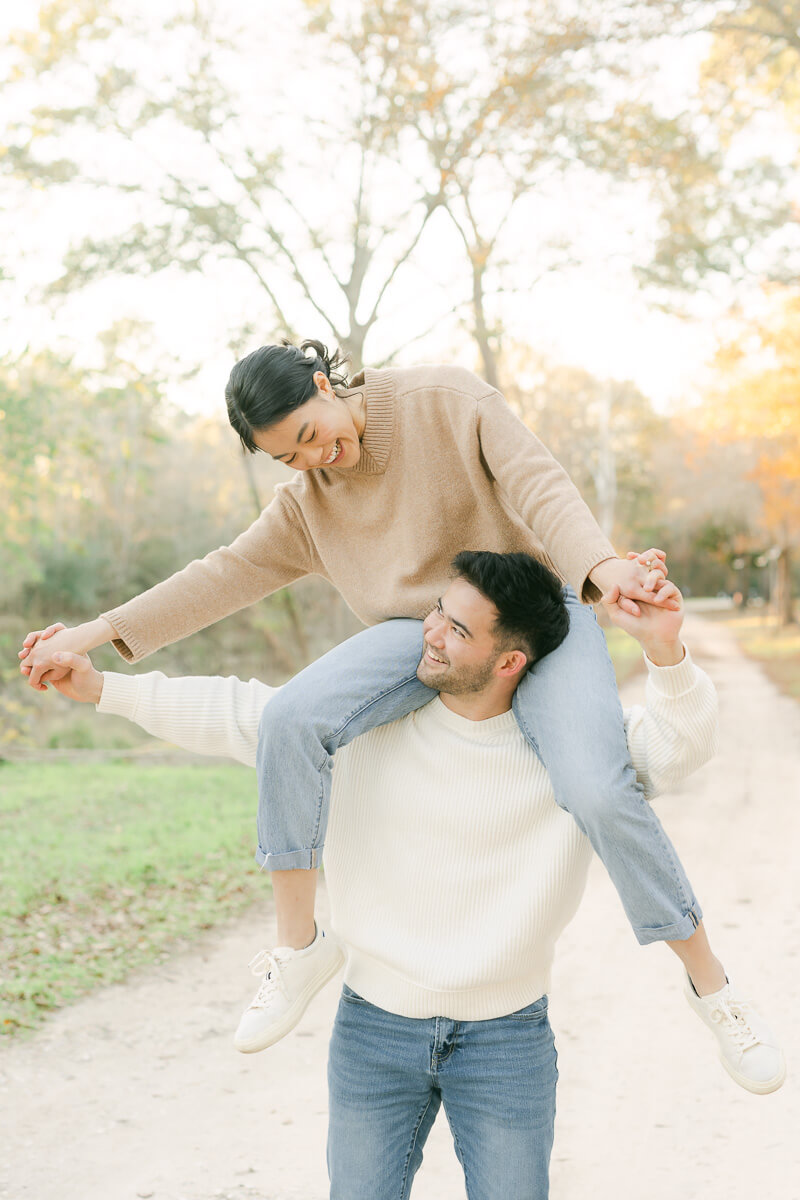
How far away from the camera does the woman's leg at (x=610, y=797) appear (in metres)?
2.17

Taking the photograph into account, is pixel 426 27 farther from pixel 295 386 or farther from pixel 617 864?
pixel 617 864

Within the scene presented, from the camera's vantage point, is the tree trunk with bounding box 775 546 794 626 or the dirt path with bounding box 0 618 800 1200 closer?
the dirt path with bounding box 0 618 800 1200

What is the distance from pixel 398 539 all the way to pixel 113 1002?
3361 mm

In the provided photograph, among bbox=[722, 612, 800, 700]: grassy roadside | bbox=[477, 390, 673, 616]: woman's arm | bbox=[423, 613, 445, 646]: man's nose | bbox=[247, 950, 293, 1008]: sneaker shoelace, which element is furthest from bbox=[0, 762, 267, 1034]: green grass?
bbox=[722, 612, 800, 700]: grassy roadside

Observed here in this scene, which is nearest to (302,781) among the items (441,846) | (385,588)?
(441,846)

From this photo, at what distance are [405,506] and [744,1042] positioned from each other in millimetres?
1445

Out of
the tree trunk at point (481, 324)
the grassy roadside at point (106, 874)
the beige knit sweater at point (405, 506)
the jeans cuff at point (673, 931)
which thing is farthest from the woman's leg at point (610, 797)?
the tree trunk at point (481, 324)

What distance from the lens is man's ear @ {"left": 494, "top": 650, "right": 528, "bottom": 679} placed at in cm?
242

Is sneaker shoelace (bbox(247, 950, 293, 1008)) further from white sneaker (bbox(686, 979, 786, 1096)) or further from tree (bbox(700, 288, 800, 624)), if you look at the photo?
tree (bbox(700, 288, 800, 624))

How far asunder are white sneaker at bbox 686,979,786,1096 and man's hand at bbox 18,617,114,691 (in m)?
1.63

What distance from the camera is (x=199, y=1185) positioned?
3475mm

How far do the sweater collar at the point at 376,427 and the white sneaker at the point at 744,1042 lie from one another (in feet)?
4.77

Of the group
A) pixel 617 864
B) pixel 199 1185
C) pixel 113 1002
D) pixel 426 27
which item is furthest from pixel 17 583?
pixel 617 864

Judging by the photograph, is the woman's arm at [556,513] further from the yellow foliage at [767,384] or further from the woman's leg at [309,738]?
the yellow foliage at [767,384]
